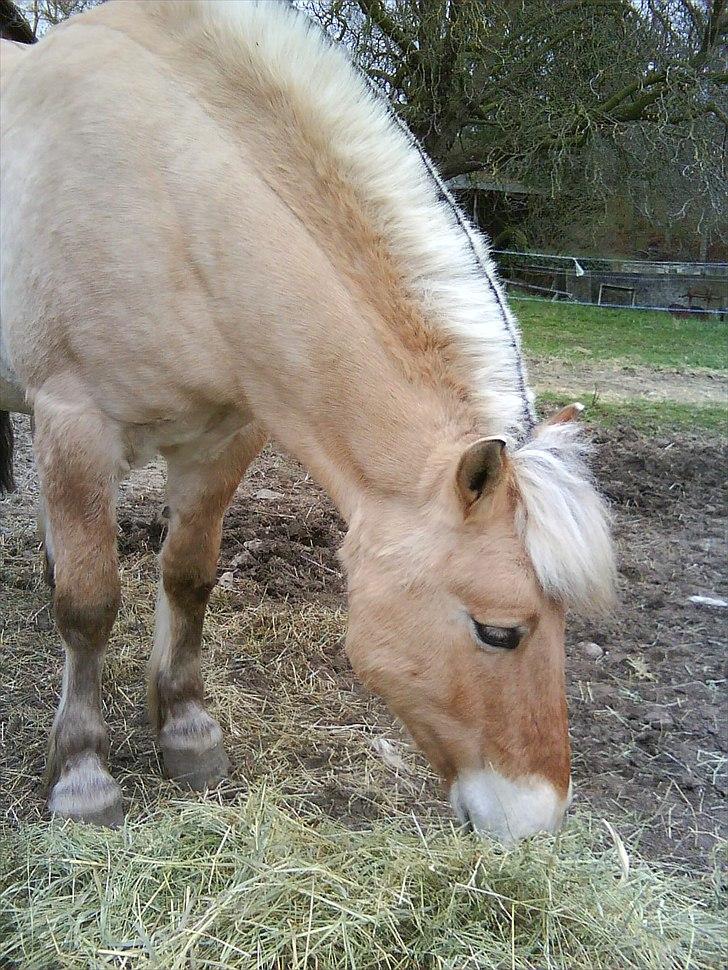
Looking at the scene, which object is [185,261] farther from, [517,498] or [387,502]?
[517,498]

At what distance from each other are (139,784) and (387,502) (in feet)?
4.27

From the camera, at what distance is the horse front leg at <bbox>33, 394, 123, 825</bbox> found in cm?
181

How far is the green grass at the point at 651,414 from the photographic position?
11.8 ft

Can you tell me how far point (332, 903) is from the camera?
1.47 metres

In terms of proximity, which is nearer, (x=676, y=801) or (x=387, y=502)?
(x=387, y=502)

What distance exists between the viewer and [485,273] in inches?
64.7

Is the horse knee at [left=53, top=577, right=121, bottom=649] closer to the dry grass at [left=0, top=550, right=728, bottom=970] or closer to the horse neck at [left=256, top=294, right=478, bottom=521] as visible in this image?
the dry grass at [left=0, top=550, right=728, bottom=970]

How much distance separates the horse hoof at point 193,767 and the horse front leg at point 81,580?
22cm

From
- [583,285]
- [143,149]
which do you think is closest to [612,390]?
[583,285]

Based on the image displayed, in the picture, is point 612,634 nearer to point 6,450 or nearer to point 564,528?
point 564,528

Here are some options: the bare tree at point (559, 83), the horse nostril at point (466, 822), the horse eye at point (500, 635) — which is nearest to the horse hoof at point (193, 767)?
the horse nostril at point (466, 822)

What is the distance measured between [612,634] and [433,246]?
199 centimetres

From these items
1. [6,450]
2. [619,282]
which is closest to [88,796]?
[6,450]

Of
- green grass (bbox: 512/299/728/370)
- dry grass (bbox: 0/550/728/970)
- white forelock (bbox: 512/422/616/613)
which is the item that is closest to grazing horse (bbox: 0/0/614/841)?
white forelock (bbox: 512/422/616/613)
